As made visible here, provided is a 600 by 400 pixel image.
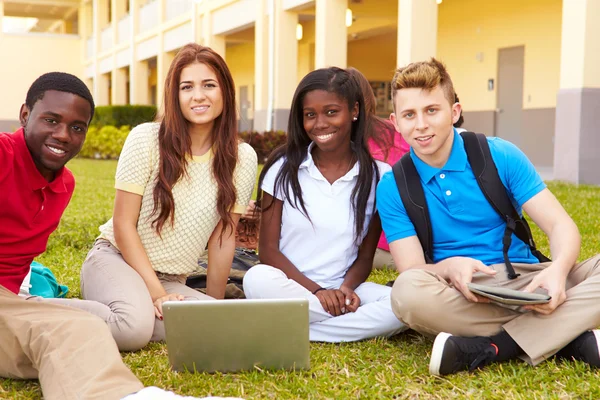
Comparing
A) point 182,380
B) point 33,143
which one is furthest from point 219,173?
point 182,380

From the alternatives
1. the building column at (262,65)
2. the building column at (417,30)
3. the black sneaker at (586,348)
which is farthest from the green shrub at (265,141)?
the black sneaker at (586,348)

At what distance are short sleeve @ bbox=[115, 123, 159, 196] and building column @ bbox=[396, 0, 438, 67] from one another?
7658mm

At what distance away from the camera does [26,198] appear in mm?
2656

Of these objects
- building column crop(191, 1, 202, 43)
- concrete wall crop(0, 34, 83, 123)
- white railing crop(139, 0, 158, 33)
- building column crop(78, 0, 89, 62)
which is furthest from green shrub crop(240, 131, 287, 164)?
building column crop(78, 0, 89, 62)

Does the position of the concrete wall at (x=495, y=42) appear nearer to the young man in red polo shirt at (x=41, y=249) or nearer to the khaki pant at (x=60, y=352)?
the young man in red polo shirt at (x=41, y=249)

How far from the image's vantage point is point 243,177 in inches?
131

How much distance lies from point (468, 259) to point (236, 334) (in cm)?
94

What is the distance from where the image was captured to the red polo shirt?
102 inches

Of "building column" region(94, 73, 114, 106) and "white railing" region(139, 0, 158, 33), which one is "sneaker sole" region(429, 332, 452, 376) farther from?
"building column" region(94, 73, 114, 106)

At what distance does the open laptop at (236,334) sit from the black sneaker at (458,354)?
0.47 metres

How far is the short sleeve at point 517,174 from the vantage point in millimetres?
2896

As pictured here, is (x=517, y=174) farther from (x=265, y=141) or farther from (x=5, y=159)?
(x=265, y=141)

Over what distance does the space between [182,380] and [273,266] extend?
89 cm

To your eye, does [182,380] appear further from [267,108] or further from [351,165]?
[267,108]
